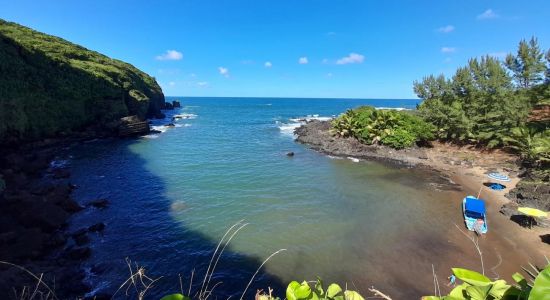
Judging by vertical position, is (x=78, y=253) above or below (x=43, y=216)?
below

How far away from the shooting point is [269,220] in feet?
69.3

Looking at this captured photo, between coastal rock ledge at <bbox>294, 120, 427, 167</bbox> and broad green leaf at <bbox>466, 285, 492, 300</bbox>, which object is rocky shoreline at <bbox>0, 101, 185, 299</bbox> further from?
coastal rock ledge at <bbox>294, 120, 427, 167</bbox>

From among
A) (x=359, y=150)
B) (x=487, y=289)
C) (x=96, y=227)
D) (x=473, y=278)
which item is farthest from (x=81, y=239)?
(x=359, y=150)

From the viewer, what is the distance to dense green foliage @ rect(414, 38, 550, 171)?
3109 cm

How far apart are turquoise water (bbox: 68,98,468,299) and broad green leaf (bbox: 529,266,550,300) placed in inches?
522

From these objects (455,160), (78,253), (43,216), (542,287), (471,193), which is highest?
(542,287)

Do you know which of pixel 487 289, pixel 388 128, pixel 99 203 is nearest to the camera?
pixel 487 289

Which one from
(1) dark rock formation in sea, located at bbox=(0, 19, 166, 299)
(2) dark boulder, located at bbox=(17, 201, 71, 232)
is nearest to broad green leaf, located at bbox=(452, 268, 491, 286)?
(1) dark rock formation in sea, located at bbox=(0, 19, 166, 299)

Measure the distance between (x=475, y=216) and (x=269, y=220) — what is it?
13955 mm

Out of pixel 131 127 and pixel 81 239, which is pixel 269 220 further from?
pixel 131 127

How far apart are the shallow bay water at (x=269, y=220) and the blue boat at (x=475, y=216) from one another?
1033mm

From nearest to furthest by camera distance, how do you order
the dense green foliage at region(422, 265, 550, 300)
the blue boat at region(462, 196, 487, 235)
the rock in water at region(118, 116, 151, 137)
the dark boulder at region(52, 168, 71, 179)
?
the dense green foliage at region(422, 265, 550, 300) < the blue boat at region(462, 196, 487, 235) < the dark boulder at region(52, 168, 71, 179) < the rock in water at region(118, 116, 151, 137)

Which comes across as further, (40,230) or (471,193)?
(471,193)

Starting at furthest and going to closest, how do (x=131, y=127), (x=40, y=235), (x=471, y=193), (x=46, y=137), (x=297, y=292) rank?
1. (x=131, y=127)
2. (x=46, y=137)
3. (x=471, y=193)
4. (x=40, y=235)
5. (x=297, y=292)
